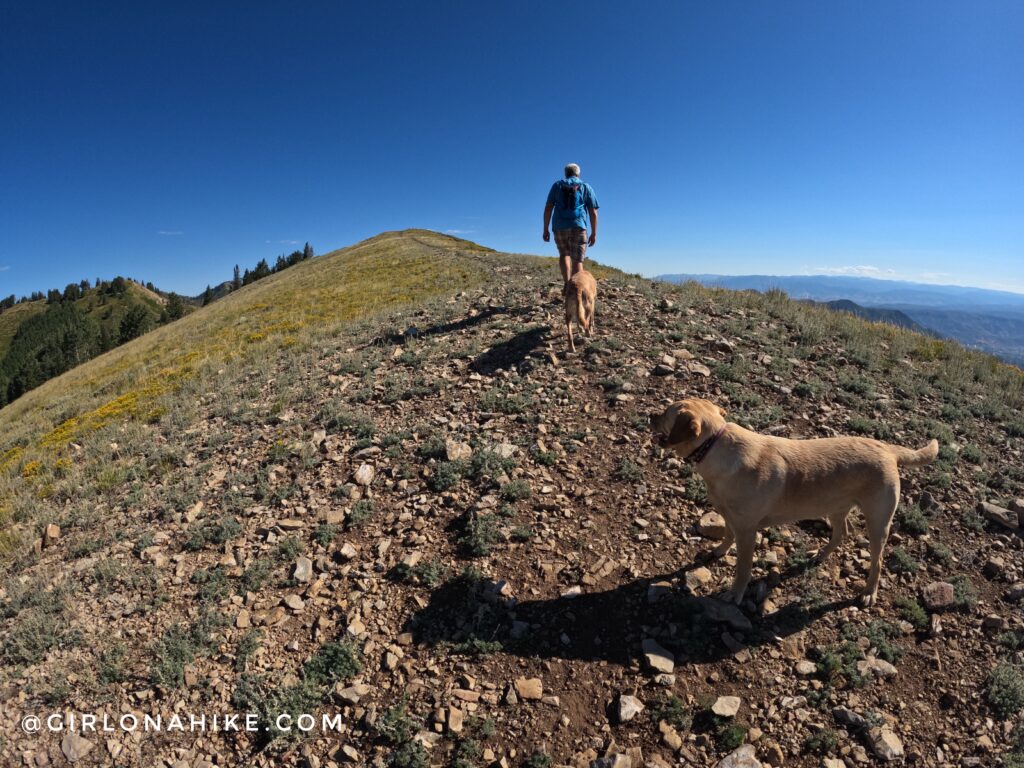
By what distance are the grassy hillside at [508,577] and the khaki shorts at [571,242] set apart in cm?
210

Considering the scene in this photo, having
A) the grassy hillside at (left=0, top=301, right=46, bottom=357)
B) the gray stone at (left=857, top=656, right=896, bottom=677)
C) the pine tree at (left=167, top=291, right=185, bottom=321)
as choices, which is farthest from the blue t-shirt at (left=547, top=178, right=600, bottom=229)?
the grassy hillside at (left=0, top=301, right=46, bottom=357)

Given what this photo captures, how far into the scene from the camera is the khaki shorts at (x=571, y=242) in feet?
31.1

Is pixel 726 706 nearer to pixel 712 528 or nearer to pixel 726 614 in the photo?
pixel 726 614

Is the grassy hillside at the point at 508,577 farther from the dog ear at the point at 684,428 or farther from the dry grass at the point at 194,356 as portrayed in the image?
the dog ear at the point at 684,428

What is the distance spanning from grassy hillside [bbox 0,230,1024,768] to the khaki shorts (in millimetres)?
2101

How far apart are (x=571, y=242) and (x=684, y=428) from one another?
6.64 meters

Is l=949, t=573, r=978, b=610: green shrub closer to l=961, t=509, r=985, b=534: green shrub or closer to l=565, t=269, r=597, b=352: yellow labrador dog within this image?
l=961, t=509, r=985, b=534: green shrub

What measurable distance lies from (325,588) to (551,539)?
232 centimetres

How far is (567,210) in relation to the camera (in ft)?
30.5

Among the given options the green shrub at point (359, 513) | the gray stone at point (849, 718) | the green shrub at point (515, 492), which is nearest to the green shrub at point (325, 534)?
the green shrub at point (359, 513)

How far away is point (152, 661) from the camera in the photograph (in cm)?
385

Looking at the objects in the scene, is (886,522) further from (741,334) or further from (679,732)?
(741,334)

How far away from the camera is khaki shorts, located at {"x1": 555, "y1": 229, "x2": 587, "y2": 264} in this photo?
31.1ft

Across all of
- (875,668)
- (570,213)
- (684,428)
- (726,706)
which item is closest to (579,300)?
(570,213)
